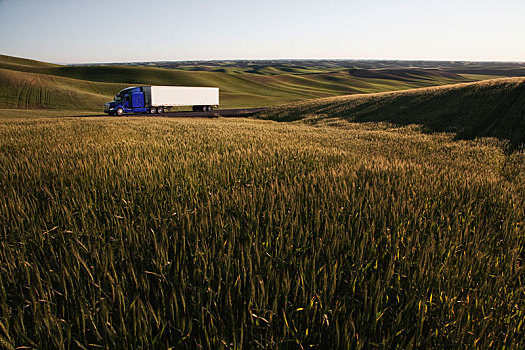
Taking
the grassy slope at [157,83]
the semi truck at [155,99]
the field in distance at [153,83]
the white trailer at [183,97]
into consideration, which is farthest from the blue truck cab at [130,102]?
the grassy slope at [157,83]

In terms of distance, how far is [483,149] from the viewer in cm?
809

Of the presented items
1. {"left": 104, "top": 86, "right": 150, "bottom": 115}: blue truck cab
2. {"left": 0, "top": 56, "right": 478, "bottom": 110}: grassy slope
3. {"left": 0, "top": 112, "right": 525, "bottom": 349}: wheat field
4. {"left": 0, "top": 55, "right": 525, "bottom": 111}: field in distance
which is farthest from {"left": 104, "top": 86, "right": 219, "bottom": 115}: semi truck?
{"left": 0, "top": 112, "right": 525, "bottom": 349}: wheat field

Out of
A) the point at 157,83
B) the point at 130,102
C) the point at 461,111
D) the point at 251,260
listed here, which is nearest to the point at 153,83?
the point at 157,83

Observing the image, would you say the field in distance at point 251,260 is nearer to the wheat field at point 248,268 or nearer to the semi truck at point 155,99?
the wheat field at point 248,268

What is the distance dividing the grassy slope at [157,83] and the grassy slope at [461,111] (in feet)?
129

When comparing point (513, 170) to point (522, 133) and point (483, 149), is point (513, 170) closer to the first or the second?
point (483, 149)

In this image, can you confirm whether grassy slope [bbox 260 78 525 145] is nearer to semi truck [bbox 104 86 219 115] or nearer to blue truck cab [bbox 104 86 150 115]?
semi truck [bbox 104 86 219 115]

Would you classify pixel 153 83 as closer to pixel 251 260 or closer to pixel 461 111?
pixel 461 111

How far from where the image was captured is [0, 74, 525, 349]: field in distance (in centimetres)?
134

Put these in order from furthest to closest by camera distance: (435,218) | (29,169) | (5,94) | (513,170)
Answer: (5,94) < (513,170) < (29,169) < (435,218)

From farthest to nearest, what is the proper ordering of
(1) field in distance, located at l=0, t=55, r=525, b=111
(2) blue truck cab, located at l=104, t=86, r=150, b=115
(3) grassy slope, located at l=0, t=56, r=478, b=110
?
(3) grassy slope, located at l=0, t=56, r=478, b=110 → (1) field in distance, located at l=0, t=55, r=525, b=111 → (2) blue truck cab, located at l=104, t=86, r=150, b=115

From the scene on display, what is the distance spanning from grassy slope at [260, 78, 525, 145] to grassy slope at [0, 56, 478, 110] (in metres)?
39.4

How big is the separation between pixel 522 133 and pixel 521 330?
1135 centimetres

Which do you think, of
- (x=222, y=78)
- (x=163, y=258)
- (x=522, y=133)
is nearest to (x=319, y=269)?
(x=163, y=258)
